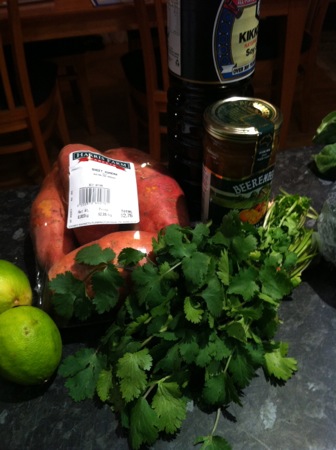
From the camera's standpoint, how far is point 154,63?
1784 millimetres

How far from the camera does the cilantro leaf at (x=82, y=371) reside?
60 cm

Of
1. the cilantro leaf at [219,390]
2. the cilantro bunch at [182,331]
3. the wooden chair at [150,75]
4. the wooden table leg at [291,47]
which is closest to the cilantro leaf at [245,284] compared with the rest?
the cilantro bunch at [182,331]

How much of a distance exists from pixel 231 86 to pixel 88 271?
39cm

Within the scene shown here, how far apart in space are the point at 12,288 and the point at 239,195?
15.0 inches

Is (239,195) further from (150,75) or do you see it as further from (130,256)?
(150,75)

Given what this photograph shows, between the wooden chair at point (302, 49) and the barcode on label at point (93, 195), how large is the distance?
5.01 ft

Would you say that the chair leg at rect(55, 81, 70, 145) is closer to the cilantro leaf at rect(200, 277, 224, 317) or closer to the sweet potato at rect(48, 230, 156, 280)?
the sweet potato at rect(48, 230, 156, 280)

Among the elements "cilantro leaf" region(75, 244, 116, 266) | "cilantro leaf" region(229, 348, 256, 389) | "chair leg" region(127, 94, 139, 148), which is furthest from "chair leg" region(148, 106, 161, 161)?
"cilantro leaf" region(229, 348, 256, 389)

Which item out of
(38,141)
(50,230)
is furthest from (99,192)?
(38,141)

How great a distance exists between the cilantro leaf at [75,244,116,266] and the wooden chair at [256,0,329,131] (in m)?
1.63

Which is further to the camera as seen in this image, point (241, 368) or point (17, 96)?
point (17, 96)

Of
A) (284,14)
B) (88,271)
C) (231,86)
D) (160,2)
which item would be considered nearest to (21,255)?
(88,271)

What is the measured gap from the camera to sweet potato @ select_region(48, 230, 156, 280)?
670mm

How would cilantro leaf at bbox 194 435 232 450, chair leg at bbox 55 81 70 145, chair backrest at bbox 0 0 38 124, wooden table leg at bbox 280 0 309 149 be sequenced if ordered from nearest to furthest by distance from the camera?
cilantro leaf at bbox 194 435 232 450 < chair backrest at bbox 0 0 38 124 < wooden table leg at bbox 280 0 309 149 < chair leg at bbox 55 81 70 145
